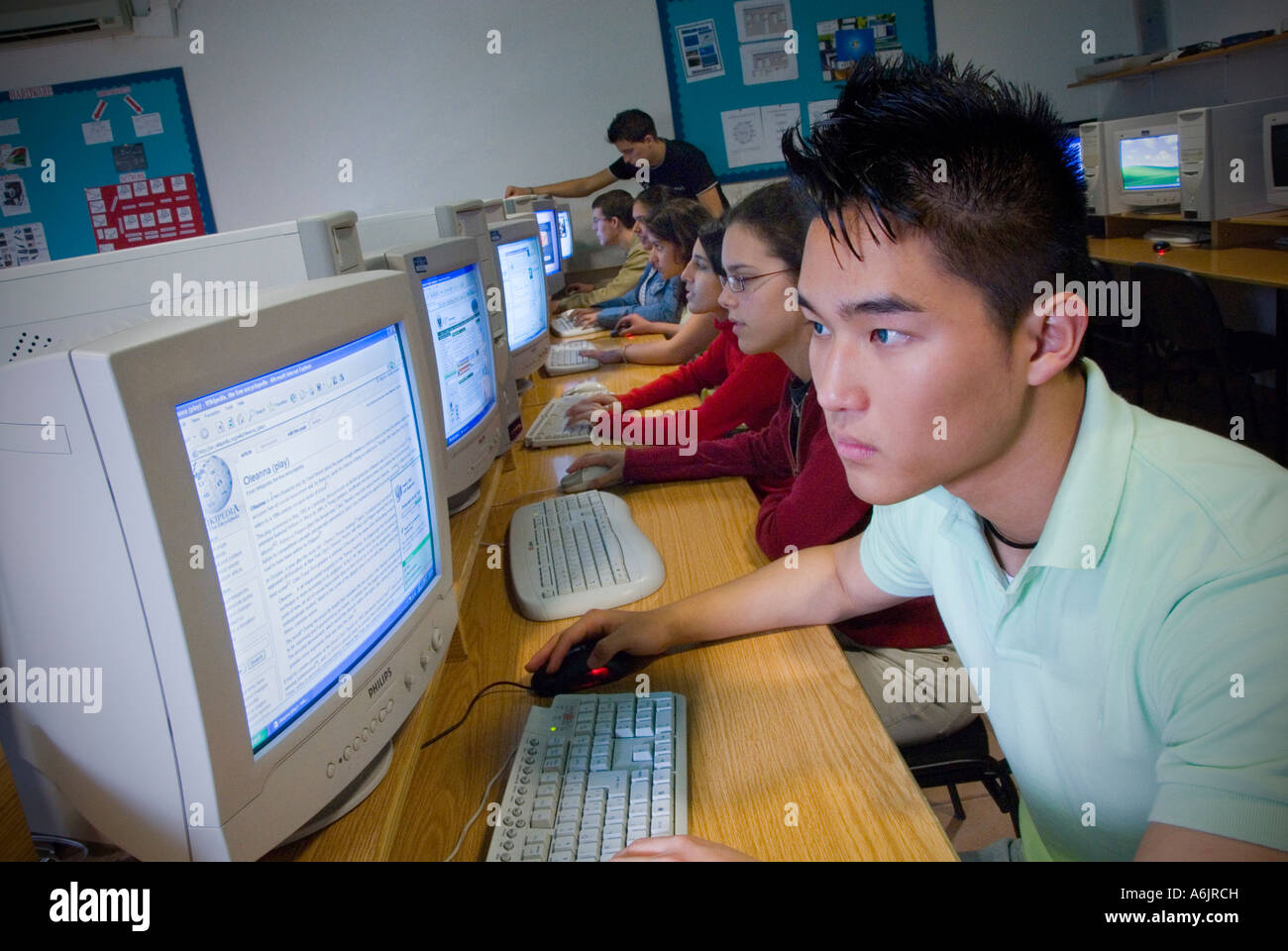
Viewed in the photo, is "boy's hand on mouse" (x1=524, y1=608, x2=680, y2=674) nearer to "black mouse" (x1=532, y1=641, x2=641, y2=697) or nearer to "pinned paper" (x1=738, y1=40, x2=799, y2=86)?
"black mouse" (x1=532, y1=641, x2=641, y2=697)

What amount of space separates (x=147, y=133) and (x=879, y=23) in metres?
3.82

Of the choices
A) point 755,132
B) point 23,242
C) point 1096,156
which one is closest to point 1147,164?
point 1096,156

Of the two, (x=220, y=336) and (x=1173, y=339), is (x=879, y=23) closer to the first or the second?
(x=1173, y=339)

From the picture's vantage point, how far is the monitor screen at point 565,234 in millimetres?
4875

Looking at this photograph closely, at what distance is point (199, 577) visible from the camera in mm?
583

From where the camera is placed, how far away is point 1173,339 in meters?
3.37

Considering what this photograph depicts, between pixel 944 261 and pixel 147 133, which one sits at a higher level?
pixel 147 133

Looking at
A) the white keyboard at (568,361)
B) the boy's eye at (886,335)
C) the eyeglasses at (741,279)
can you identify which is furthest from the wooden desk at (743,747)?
the white keyboard at (568,361)

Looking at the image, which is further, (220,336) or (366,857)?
(366,857)

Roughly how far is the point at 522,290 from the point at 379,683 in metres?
1.89

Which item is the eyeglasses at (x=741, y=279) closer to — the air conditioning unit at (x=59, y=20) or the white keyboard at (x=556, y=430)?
the white keyboard at (x=556, y=430)

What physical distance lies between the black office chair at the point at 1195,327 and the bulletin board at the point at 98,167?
4406 mm
